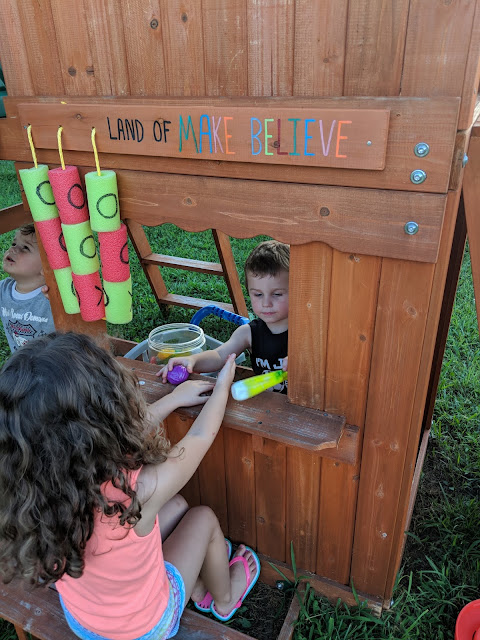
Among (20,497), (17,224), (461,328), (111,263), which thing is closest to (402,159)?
(111,263)


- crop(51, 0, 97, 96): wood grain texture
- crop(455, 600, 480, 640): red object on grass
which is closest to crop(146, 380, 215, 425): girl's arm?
crop(51, 0, 97, 96): wood grain texture

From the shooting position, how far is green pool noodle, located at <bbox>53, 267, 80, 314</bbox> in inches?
75.1

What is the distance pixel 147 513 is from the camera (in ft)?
4.87

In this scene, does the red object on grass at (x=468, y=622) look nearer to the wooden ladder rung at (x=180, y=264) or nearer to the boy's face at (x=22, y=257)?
the boy's face at (x=22, y=257)

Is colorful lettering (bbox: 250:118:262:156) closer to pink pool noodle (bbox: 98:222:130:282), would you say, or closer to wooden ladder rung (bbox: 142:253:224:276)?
pink pool noodle (bbox: 98:222:130:282)

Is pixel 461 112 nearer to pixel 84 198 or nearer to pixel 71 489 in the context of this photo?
pixel 84 198

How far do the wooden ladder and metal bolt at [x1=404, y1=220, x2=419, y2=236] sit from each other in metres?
2.22

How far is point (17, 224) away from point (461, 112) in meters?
2.42

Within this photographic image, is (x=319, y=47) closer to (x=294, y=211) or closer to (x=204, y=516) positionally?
(x=294, y=211)

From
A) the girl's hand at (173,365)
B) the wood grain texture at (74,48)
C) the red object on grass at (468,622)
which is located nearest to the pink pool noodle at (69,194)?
the wood grain texture at (74,48)

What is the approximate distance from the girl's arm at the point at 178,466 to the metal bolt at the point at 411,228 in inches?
33.3

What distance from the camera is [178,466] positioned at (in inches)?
60.9

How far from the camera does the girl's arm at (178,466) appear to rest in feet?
4.87

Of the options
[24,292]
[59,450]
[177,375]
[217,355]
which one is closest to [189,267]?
[24,292]
